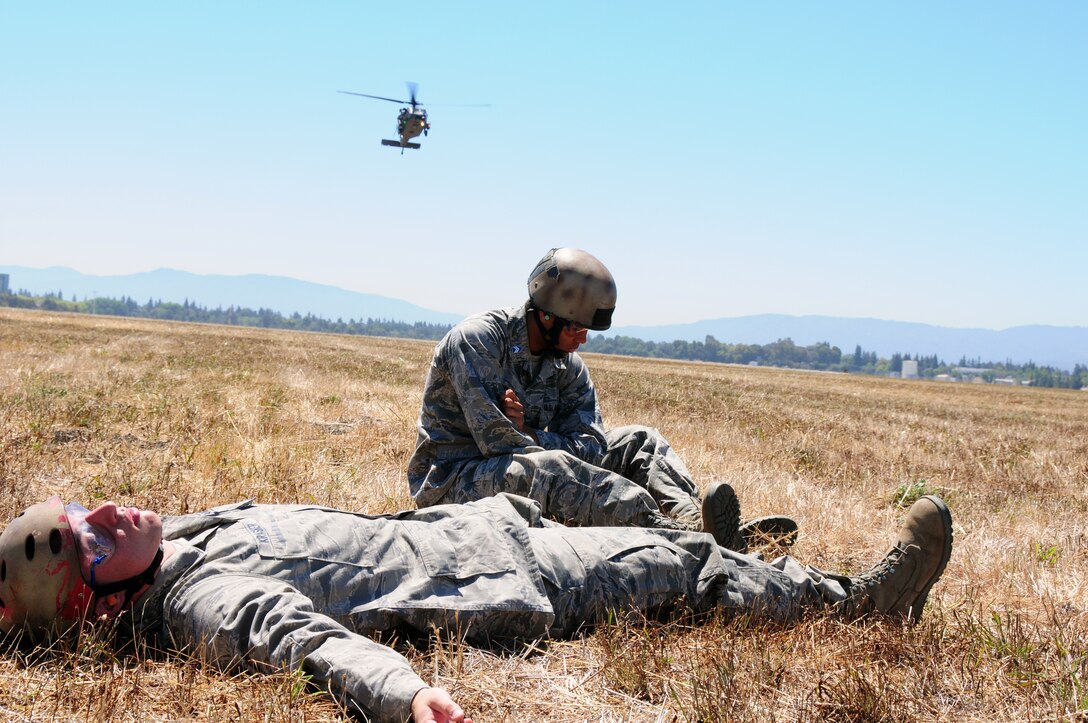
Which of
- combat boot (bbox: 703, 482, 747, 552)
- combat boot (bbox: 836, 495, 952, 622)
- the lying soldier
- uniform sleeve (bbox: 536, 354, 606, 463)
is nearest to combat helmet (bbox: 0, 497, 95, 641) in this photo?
the lying soldier

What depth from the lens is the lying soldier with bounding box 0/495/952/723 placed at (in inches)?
120

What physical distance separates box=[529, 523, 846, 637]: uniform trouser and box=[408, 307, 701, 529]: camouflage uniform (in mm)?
971

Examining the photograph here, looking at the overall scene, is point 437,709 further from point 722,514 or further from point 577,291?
point 577,291

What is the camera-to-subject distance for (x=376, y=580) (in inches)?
139

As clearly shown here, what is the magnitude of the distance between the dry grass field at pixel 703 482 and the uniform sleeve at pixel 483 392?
3.63 feet

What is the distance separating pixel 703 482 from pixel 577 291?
2.72m

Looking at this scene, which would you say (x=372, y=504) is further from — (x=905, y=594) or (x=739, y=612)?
(x=905, y=594)

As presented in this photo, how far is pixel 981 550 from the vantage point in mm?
5777

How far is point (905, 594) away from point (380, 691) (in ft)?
9.06

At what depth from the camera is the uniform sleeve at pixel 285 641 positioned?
9.20 feet

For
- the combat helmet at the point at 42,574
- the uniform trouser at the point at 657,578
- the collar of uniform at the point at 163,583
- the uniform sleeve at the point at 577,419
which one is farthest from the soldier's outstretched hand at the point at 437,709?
the uniform sleeve at the point at 577,419

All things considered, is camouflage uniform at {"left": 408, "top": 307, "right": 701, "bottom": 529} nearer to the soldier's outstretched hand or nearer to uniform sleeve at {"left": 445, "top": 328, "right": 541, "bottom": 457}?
uniform sleeve at {"left": 445, "top": 328, "right": 541, "bottom": 457}

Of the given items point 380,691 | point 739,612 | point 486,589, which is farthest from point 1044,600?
point 380,691

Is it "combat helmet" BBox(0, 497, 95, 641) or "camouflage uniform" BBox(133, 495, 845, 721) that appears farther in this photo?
"combat helmet" BBox(0, 497, 95, 641)
